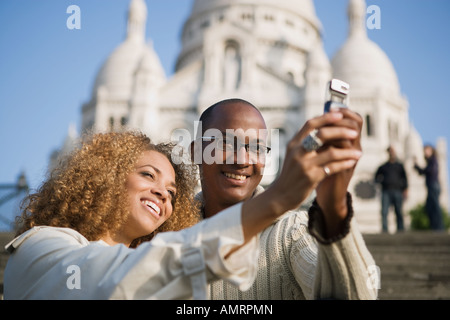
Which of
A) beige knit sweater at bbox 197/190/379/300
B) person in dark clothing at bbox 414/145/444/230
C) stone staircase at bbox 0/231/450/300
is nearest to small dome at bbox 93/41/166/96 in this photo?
person in dark clothing at bbox 414/145/444/230

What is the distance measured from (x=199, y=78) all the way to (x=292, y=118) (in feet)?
17.3

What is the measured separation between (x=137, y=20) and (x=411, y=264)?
102 ft

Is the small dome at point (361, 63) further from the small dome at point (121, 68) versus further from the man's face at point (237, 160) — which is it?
the man's face at point (237, 160)

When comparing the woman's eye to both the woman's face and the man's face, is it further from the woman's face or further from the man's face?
the man's face

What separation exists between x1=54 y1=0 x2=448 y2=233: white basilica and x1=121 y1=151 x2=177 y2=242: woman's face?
1771 centimetres

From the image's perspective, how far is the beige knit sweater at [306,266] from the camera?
4.56ft

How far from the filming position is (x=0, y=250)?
6.48 meters

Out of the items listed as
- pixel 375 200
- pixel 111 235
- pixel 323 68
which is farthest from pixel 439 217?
pixel 323 68

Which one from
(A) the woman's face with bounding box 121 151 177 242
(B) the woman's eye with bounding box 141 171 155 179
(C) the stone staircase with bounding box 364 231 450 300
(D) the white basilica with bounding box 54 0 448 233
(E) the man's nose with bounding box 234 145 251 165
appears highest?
(D) the white basilica with bounding box 54 0 448 233

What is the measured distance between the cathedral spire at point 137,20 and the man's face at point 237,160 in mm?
32224

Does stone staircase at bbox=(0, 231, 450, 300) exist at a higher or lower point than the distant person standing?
lower

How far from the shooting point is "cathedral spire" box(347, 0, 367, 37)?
3341 centimetres

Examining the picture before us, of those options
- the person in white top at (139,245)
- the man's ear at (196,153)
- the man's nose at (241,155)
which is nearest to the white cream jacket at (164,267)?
the person in white top at (139,245)
